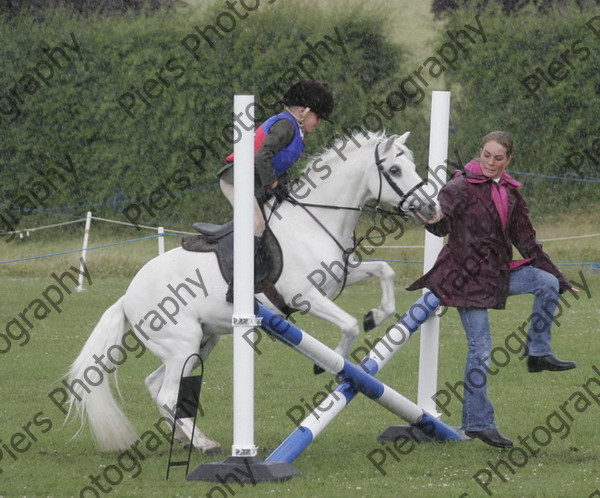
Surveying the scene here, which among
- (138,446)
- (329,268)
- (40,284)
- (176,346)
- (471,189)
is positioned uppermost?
(471,189)

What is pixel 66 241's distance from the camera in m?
19.4

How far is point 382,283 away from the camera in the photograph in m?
7.16

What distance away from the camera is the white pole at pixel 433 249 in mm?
7219

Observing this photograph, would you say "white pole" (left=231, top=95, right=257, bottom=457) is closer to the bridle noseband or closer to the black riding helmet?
the black riding helmet

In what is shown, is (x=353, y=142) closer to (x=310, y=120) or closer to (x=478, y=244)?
(x=310, y=120)

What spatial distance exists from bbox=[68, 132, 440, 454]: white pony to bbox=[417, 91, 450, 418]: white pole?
198mm

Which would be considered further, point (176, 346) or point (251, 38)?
point (251, 38)

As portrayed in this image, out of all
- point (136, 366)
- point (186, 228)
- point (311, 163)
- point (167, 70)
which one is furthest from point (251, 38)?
point (311, 163)

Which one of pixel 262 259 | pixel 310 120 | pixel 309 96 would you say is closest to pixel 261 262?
pixel 262 259

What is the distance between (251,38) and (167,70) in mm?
1594

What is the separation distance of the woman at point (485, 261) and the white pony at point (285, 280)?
14.0 inches

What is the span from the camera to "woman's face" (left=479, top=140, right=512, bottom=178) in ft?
21.4

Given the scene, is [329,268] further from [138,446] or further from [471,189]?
[138,446]

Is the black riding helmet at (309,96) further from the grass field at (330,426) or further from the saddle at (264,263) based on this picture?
the grass field at (330,426)
